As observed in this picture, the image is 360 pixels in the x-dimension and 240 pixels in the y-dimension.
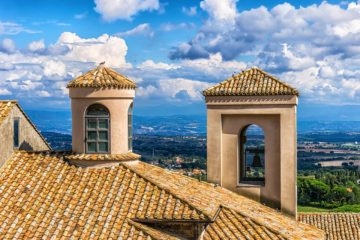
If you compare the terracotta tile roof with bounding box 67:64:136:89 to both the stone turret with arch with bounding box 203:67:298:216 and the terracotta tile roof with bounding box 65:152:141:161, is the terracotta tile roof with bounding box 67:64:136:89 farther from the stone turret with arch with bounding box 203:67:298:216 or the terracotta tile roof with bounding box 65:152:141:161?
the stone turret with arch with bounding box 203:67:298:216

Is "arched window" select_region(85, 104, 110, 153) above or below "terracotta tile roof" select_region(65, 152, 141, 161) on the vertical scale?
above

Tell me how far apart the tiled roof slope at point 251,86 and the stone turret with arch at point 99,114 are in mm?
4769

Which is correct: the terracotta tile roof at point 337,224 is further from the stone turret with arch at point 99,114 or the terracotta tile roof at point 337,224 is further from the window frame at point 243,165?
the stone turret with arch at point 99,114

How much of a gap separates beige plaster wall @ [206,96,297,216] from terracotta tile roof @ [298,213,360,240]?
485 inches

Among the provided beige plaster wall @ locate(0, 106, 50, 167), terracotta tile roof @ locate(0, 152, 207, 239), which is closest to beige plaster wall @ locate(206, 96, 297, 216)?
terracotta tile roof @ locate(0, 152, 207, 239)

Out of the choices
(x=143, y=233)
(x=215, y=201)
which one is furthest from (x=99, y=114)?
(x=143, y=233)

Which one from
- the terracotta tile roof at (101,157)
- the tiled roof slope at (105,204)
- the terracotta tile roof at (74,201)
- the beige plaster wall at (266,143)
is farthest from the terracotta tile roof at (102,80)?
the beige plaster wall at (266,143)

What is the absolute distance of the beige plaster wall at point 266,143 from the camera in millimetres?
20219

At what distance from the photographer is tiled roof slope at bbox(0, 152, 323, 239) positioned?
1323 centimetres

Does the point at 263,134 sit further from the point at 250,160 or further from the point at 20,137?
the point at 20,137

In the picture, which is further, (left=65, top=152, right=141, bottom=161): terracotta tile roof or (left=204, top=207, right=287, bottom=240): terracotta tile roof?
(left=65, top=152, right=141, bottom=161): terracotta tile roof

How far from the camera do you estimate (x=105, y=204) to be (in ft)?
46.6

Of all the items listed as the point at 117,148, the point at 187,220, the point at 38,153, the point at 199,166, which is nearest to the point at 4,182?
the point at 38,153

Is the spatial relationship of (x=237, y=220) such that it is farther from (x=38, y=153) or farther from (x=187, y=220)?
(x=38, y=153)
